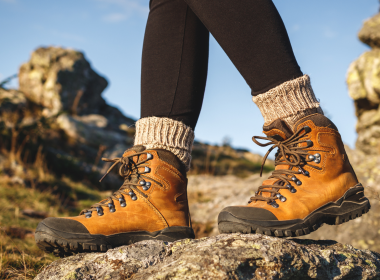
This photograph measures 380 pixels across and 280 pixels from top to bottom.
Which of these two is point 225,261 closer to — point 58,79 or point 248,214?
point 248,214

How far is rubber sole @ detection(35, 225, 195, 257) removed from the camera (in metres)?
1.38

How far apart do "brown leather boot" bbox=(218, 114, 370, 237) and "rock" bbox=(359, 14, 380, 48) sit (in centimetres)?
754

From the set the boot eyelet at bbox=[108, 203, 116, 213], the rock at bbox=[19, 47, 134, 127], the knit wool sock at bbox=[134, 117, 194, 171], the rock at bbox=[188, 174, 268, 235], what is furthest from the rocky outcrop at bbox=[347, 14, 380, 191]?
the rock at bbox=[19, 47, 134, 127]

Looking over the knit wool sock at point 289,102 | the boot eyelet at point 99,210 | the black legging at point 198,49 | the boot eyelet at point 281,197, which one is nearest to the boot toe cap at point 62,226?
the boot eyelet at point 99,210

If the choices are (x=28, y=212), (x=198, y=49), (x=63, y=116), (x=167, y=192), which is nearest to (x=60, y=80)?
(x=63, y=116)

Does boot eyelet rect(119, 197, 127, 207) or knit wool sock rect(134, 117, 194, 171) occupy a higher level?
knit wool sock rect(134, 117, 194, 171)

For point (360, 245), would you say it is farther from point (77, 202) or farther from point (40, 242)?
point (77, 202)

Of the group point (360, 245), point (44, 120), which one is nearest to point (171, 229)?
point (360, 245)

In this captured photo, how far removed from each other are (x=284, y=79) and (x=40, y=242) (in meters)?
1.31

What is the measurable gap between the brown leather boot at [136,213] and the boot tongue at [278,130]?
484 mm

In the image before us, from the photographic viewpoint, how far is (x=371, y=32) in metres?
7.64

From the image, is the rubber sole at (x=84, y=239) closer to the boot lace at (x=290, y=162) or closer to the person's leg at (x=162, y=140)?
the person's leg at (x=162, y=140)

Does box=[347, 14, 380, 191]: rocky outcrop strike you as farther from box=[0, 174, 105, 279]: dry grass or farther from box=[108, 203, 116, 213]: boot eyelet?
box=[108, 203, 116, 213]: boot eyelet

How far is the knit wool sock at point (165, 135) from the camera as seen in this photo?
1582mm
